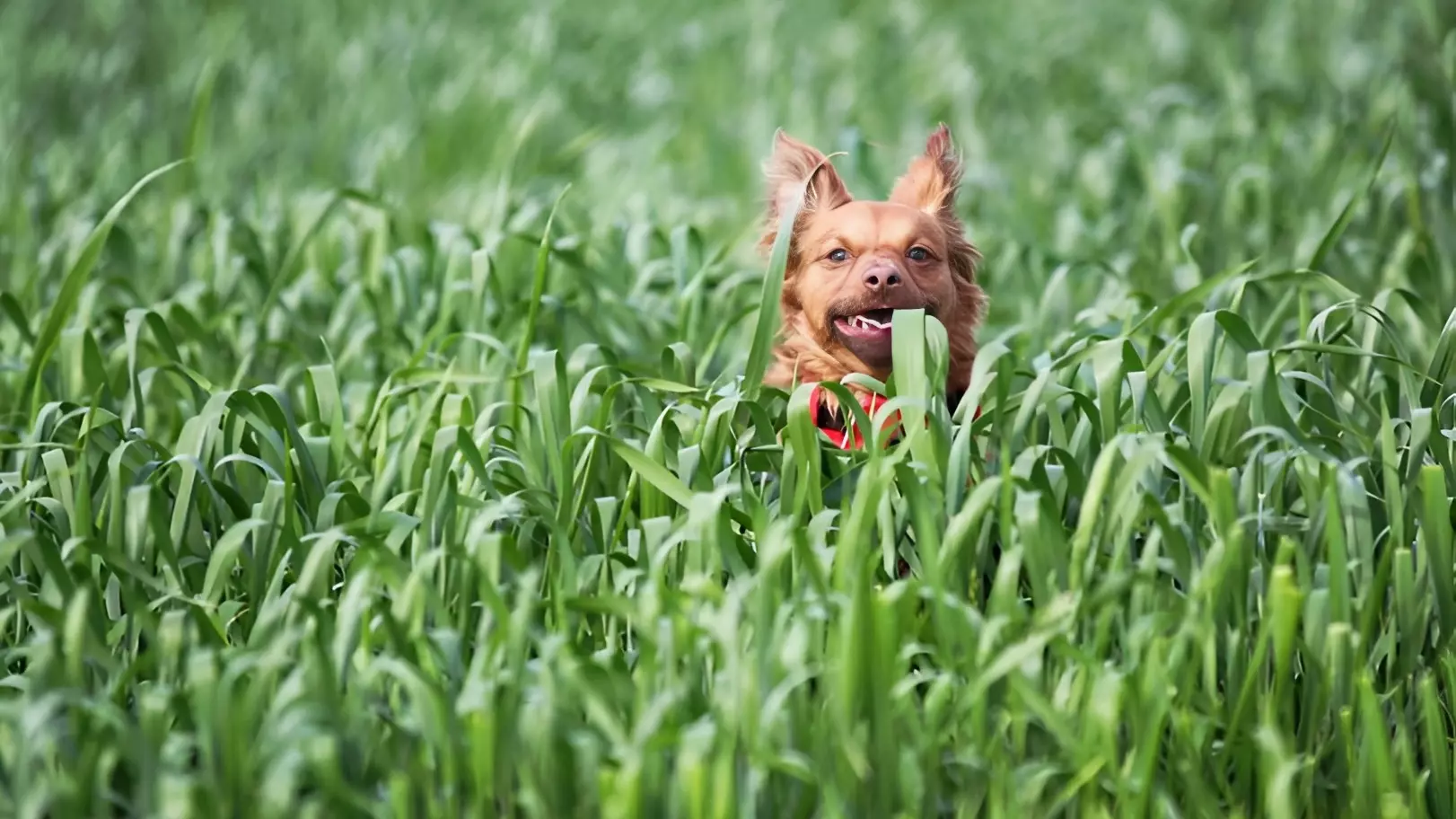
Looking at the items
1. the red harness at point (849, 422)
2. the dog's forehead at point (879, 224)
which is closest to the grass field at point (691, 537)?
the red harness at point (849, 422)

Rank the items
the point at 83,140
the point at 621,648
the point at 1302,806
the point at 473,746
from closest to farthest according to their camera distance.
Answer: the point at 473,746 → the point at 1302,806 → the point at 621,648 → the point at 83,140

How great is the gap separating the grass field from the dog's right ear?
28 centimetres

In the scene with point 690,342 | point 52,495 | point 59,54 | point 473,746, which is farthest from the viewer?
point 59,54

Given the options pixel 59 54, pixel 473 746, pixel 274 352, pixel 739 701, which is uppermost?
pixel 59 54

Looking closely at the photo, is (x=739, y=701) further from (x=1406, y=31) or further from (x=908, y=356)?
(x=1406, y=31)

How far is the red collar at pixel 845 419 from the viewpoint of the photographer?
8.52 feet

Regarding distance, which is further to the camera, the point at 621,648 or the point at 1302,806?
the point at 621,648

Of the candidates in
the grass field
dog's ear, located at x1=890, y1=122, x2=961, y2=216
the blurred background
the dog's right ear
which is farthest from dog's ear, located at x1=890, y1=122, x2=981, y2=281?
the blurred background

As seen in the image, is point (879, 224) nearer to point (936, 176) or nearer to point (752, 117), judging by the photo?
point (936, 176)

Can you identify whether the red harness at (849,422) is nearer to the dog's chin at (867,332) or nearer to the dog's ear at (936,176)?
the dog's chin at (867,332)

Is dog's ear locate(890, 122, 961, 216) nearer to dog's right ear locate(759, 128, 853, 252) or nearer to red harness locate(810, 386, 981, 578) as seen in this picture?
dog's right ear locate(759, 128, 853, 252)

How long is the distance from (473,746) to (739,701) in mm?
351

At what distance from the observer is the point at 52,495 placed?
8.67 feet

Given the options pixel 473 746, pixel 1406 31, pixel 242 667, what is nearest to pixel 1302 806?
pixel 473 746
